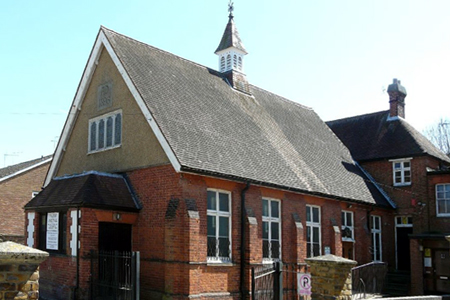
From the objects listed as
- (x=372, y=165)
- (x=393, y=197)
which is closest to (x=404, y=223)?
(x=393, y=197)

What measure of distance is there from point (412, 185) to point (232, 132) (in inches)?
467

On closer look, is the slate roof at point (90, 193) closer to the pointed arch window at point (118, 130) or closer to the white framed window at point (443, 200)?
the pointed arch window at point (118, 130)

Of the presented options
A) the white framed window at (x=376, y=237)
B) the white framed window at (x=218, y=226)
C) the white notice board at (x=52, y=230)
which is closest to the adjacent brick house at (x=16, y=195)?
the white notice board at (x=52, y=230)

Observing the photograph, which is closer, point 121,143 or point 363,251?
point 121,143

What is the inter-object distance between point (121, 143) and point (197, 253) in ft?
17.1

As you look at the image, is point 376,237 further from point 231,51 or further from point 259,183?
point 231,51

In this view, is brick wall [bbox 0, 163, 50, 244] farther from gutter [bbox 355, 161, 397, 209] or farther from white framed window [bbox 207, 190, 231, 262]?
gutter [bbox 355, 161, 397, 209]

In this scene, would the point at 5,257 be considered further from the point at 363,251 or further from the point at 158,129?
the point at 363,251

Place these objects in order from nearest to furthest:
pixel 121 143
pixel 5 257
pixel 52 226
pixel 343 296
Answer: pixel 5 257 → pixel 343 296 → pixel 52 226 → pixel 121 143

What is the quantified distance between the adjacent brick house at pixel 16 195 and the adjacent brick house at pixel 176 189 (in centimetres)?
945

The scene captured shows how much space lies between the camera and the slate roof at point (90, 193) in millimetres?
16156

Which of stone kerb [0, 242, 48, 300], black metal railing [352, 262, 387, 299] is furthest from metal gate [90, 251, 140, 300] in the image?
black metal railing [352, 262, 387, 299]

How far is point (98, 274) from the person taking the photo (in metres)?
15.9

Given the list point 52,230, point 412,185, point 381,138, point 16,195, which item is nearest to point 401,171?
point 412,185
